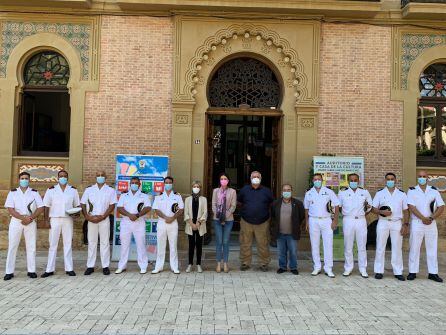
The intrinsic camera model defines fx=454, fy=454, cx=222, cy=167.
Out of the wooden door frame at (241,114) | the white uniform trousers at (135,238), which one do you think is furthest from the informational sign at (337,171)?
the white uniform trousers at (135,238)

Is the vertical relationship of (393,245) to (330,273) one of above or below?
above

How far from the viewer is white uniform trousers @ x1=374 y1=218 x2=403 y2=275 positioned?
873cm

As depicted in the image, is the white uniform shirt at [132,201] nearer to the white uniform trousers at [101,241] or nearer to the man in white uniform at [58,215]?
the white uniform trousers at [101,241]

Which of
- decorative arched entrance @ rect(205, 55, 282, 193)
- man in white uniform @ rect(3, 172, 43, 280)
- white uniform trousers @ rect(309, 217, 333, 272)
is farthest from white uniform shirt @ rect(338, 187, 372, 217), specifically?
man in white uniform @ rect(3, 172, 43, 280)

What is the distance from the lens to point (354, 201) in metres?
9.00

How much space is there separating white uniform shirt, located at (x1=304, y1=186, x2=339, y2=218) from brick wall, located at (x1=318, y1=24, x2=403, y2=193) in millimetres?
2449

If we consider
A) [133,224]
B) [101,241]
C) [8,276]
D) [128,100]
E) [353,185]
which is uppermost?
[128,100]

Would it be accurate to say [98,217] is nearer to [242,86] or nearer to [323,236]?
[323,236]

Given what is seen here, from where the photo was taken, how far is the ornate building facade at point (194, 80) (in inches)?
442

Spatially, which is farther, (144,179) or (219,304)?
(144,179)

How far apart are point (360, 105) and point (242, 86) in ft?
9.91

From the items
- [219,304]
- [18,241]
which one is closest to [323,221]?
[219,304]

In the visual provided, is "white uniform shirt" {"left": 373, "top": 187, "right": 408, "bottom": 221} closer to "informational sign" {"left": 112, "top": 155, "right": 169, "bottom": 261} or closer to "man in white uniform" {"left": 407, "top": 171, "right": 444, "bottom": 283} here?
"man in white uniform" {"left": 407, "top": 171, "right": 444, "bottom": 283}

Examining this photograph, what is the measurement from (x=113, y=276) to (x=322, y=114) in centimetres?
635
